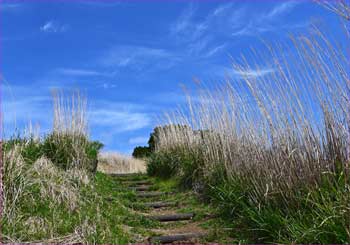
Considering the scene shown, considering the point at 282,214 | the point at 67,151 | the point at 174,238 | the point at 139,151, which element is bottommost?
the point at 174,238

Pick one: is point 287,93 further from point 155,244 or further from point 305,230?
point 155,244

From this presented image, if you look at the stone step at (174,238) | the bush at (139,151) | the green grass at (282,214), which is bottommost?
the stone step at (174,238)

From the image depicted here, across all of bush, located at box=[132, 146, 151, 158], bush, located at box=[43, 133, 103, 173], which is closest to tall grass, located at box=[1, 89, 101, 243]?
bush, located at box=[43, 133, 103, 173]

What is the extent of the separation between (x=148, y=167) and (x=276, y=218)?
21.1ft

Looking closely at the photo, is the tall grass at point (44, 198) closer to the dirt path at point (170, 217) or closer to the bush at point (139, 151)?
the dirt path at point (170, 217)

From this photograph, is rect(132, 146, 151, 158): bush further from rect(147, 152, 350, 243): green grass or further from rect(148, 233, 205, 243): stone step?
rect(148, 233, 205, 243): stone step

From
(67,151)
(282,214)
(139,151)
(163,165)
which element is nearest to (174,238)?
(282,214)

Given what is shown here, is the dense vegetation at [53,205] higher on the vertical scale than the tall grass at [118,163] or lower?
lower

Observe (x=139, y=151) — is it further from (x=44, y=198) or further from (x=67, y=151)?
(x=44, y=198)

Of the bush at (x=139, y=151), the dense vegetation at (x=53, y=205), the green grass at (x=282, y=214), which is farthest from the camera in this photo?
the bush at (x=139, y=151)

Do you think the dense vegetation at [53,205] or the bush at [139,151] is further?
the bush at [139,151]

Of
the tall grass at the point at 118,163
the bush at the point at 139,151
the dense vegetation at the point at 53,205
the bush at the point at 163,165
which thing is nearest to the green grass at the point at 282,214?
the dense vegetation at the point at 53,205

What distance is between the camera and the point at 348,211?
3.21m

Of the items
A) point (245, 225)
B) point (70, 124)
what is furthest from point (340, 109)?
point (70, 124)
